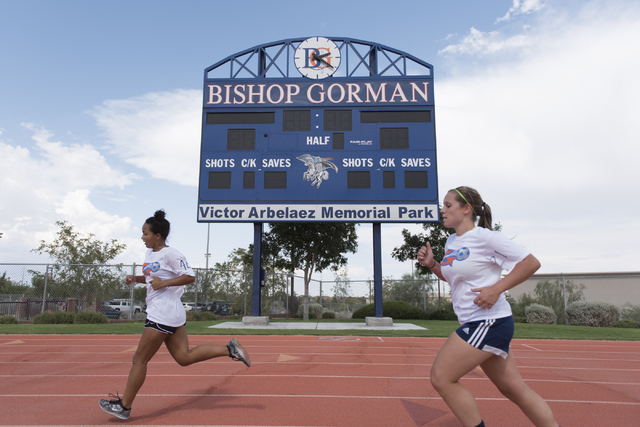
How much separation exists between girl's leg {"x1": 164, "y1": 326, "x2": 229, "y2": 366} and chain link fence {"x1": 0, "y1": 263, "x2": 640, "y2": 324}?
48.9 feet

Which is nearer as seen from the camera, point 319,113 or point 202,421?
point 202,421

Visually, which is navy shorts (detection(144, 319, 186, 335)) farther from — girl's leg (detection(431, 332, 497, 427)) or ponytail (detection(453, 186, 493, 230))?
ponytail (detection(453, 186, 493, 230))

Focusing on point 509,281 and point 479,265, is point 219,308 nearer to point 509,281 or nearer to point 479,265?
point 479,265

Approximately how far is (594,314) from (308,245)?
13144 mm

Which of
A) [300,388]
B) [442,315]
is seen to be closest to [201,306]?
[442,315]

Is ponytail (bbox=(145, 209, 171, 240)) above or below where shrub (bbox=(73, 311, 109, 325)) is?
above

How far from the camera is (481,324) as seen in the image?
266 cm

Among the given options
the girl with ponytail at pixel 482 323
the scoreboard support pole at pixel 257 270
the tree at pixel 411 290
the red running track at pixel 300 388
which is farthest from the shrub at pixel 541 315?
the girl with ponytail at pixel 482 323

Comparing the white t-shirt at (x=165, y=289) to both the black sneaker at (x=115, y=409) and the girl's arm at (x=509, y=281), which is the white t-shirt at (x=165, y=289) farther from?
the girl's arm at (x=509, y=281)

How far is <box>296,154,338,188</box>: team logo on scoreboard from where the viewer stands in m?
15.1

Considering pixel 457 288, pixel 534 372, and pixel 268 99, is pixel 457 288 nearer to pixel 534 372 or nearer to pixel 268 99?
pixel 534 372

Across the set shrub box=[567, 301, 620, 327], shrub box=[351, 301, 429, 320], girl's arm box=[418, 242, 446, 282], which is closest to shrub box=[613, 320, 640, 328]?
shrub box=[567, 301, 620, 327]

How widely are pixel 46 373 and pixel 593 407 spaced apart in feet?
24.7

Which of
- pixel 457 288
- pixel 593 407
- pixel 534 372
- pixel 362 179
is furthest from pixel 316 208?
pixel 457 288
